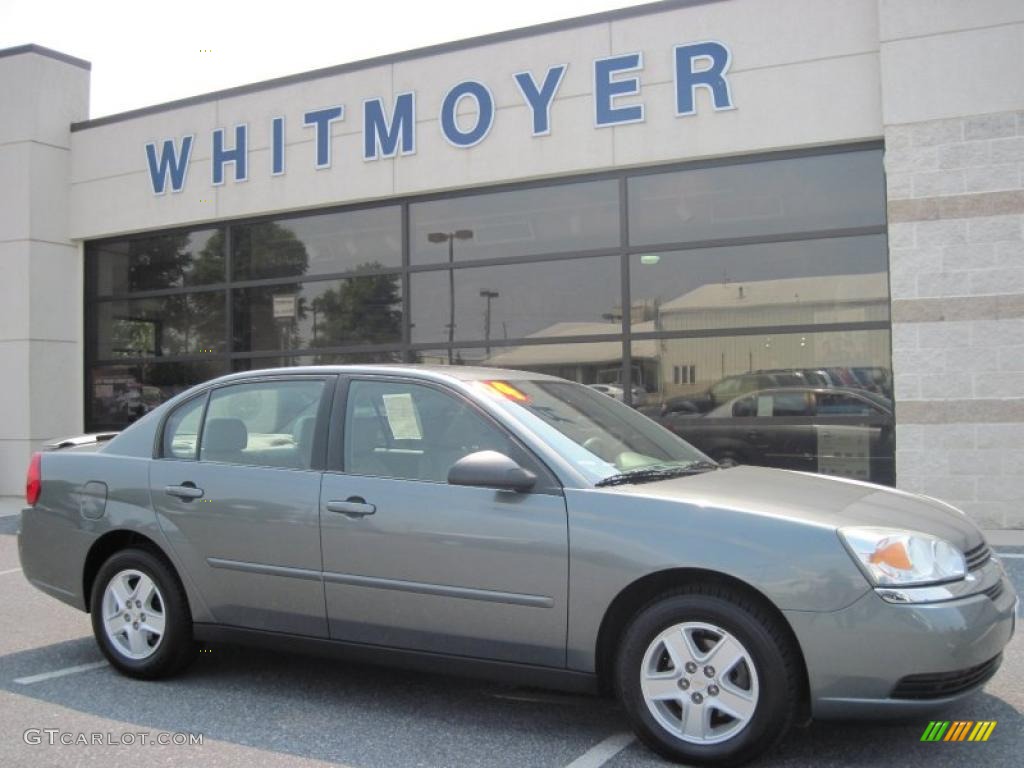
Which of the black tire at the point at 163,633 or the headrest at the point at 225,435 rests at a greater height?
the headrest at the point at 225,435

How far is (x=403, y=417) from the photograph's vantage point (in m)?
4.32

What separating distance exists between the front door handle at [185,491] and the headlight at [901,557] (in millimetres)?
2913

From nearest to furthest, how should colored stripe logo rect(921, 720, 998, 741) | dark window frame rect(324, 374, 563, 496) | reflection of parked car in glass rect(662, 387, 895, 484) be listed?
colored stripe logo rect(921, 720, 998, 741) < dark window frame rect(324, 374, 563, 496) < reflection of parked car in glass rect(662, 387, 895, 484)

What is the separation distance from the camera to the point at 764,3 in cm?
967

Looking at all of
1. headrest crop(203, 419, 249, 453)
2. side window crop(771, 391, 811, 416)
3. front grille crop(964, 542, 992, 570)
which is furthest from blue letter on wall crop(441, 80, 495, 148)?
front grille crop(964, 542, 992, 570)

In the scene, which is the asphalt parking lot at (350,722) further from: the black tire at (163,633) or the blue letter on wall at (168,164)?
the blue letter on wall at (168,164)

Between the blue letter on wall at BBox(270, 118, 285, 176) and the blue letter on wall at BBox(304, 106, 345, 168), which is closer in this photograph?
the blue letter on wall at BBox(304, 106, 345, 168)

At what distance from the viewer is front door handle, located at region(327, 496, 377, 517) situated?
4094 mm

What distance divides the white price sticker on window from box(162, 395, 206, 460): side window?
1104 mm

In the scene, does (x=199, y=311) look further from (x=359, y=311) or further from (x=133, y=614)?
(x=133, y=614)

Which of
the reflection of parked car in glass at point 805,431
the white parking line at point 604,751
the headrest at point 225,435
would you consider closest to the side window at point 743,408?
the reflection of parked car in glass at point 805,431

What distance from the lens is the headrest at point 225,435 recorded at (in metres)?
4.68

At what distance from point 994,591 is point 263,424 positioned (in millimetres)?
3231

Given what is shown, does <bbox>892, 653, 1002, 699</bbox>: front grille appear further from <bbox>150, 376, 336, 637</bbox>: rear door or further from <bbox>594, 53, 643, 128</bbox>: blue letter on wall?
<bbox>594, 53, 643, 128</bbox>: blue letter on wall
